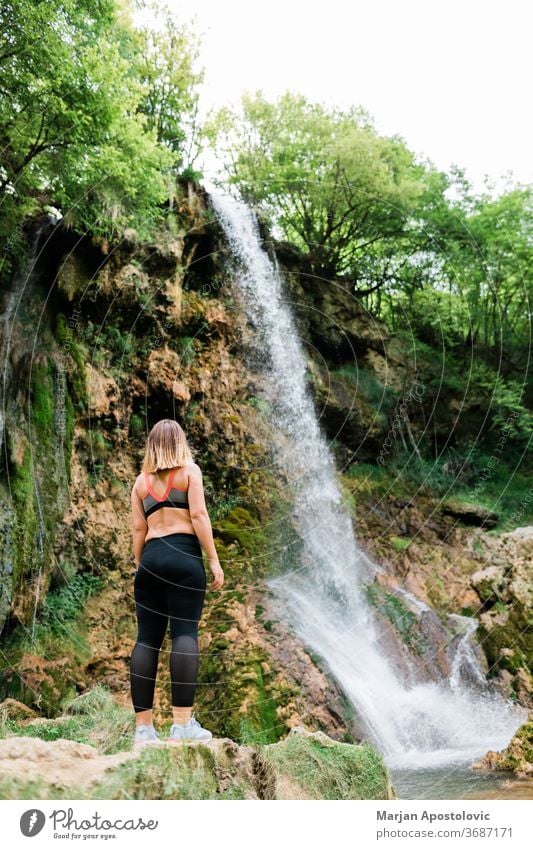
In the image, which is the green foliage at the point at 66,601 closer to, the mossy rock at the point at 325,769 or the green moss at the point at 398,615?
the mossy rock at the point at 325,769

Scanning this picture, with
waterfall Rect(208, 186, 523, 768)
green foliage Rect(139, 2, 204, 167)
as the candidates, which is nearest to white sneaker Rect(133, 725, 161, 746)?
waterfall Rect(208, 186, 523, 768)

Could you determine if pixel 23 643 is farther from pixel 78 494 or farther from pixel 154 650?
pixel 154 650

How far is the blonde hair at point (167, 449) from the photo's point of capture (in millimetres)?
3414

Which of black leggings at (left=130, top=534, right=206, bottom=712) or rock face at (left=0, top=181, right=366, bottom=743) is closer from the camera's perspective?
black leggings at (left=130, top=534, right=206, bottom=712)

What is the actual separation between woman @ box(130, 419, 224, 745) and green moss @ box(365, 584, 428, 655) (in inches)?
289

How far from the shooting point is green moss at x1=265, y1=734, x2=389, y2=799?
383cm

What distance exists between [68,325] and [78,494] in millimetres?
2289

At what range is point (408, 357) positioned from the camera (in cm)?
1483

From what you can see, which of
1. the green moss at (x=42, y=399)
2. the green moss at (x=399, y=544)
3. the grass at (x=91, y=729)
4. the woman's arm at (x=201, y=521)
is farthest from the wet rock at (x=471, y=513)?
the woman's arm at (x=201, y=521)

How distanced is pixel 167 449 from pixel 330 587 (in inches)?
286

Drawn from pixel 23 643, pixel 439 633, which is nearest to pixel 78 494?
pixel 23 643

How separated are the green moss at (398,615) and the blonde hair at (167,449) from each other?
7.51 meters

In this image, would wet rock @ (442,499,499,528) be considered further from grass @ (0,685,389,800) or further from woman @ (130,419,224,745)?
woman @ (130,419,224,745)

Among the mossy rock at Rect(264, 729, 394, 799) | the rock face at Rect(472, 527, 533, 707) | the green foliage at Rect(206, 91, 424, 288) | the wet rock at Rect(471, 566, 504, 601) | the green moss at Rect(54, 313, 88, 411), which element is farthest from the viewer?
the green foliage at Rect(206, 91, 424, 288)
